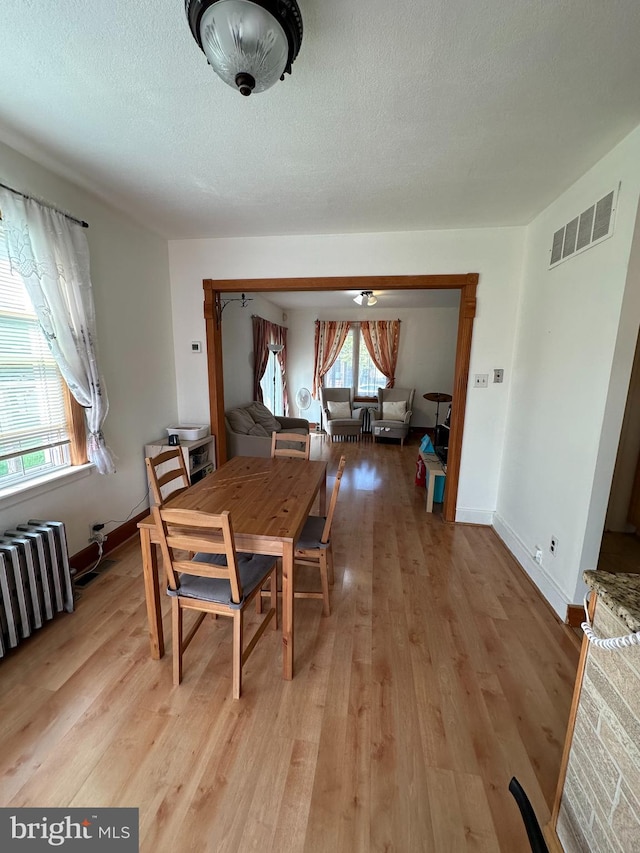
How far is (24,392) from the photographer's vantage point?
2018 mm

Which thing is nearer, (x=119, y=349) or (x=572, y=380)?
(x=572, y=380)

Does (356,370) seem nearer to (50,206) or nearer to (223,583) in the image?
(50,206)

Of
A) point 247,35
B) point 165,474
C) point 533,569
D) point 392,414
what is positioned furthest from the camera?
point 392,414

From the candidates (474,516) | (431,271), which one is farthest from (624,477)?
(431,271)

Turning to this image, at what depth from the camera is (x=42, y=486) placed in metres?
2.05

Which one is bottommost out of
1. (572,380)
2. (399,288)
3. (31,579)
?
(31,579)

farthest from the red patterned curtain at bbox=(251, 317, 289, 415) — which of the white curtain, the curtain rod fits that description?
the white curtain

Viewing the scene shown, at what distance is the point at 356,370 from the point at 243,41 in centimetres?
648

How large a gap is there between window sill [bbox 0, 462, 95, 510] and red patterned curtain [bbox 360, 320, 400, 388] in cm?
579

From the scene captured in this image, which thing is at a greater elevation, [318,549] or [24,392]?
[24,392]

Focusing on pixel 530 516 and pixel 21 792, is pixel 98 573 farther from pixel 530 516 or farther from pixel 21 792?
pixel 530 516

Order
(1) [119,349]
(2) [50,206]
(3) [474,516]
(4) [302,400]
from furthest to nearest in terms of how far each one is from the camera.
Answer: (4) [302,400] < (3) [474,516] < (1) [119,349] < (2) [50,206]

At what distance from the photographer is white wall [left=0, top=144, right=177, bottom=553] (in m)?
2.08

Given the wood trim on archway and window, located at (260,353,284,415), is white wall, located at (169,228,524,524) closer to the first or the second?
the wood trim on archway
